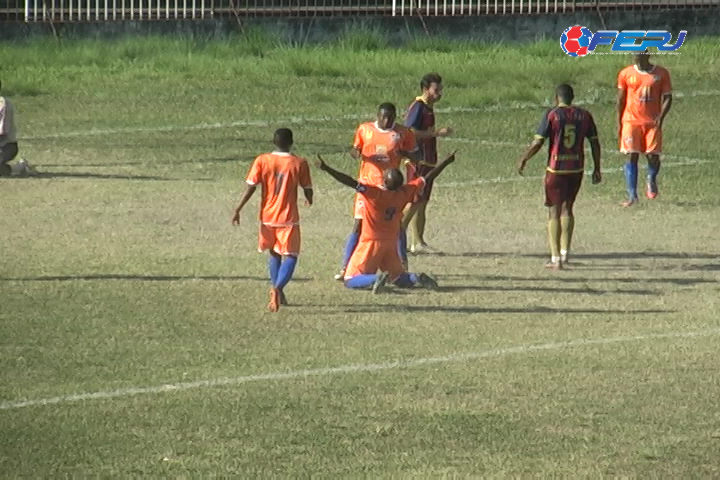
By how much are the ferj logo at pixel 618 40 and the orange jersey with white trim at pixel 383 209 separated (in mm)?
22299

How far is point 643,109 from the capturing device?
2347 cm

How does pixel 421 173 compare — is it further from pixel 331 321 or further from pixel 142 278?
pixel 331 321

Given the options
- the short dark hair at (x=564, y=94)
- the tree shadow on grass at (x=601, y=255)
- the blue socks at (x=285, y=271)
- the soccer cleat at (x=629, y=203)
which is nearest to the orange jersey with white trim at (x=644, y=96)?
the soccer cleat at (x=629, y=203)

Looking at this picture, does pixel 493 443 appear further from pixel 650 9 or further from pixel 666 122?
pixel 650 9

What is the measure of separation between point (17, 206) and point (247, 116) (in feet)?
29.5

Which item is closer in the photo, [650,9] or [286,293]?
[286,293]

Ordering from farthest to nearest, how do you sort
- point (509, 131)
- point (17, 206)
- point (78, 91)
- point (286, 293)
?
point (78, 91), point (509, 131), point (17, 206), point (286, 293)

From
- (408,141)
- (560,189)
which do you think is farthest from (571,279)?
(408,141)

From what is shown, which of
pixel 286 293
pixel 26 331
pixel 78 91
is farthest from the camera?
pixel 78 91

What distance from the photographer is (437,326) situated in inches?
624

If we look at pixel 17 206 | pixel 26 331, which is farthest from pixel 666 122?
pixel 26 331

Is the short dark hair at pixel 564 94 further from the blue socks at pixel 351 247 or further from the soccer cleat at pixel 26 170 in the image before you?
the soccer cleat at pixel 26 170

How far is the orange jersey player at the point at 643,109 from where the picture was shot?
76.6 ft

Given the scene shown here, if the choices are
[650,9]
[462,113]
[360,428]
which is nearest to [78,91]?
[462,113]
